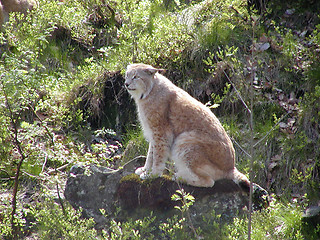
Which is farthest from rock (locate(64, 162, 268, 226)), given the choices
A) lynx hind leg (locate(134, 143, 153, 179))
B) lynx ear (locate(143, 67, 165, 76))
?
lynx ear (locate(143, 67, 165, 76))

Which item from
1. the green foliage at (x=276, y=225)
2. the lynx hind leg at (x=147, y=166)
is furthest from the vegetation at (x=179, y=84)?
the lynx hind leg at (x=147, y=166)

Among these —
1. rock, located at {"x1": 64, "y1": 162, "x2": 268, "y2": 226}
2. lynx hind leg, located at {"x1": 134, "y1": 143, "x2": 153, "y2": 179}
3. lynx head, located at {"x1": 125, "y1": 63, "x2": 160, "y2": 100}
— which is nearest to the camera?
rock, located at {"x1": 64, "y1": 162, "x2": 268, "y2": 226}

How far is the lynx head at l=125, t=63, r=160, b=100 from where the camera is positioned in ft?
18.4

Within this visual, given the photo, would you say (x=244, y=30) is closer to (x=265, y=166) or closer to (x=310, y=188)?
(x=265, y=166)

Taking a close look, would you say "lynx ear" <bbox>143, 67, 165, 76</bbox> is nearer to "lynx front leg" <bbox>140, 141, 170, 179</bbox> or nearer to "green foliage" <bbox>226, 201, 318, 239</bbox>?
"lynx front leg" <bbox>140, 141, 170, 179</bbox>

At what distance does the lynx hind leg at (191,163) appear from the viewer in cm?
516

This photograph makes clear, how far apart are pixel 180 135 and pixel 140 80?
3.05ft

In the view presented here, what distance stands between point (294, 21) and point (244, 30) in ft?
3.15

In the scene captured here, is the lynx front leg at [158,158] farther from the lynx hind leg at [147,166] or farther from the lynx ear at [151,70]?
the lynx ear at [151,70]

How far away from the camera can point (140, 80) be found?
5.61 metres

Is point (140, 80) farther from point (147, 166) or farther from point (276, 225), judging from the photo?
point (276, 225)

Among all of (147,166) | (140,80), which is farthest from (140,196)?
(140,80)

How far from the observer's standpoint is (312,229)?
4.96 meters

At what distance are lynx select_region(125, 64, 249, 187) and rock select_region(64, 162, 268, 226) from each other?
5.2 inches
